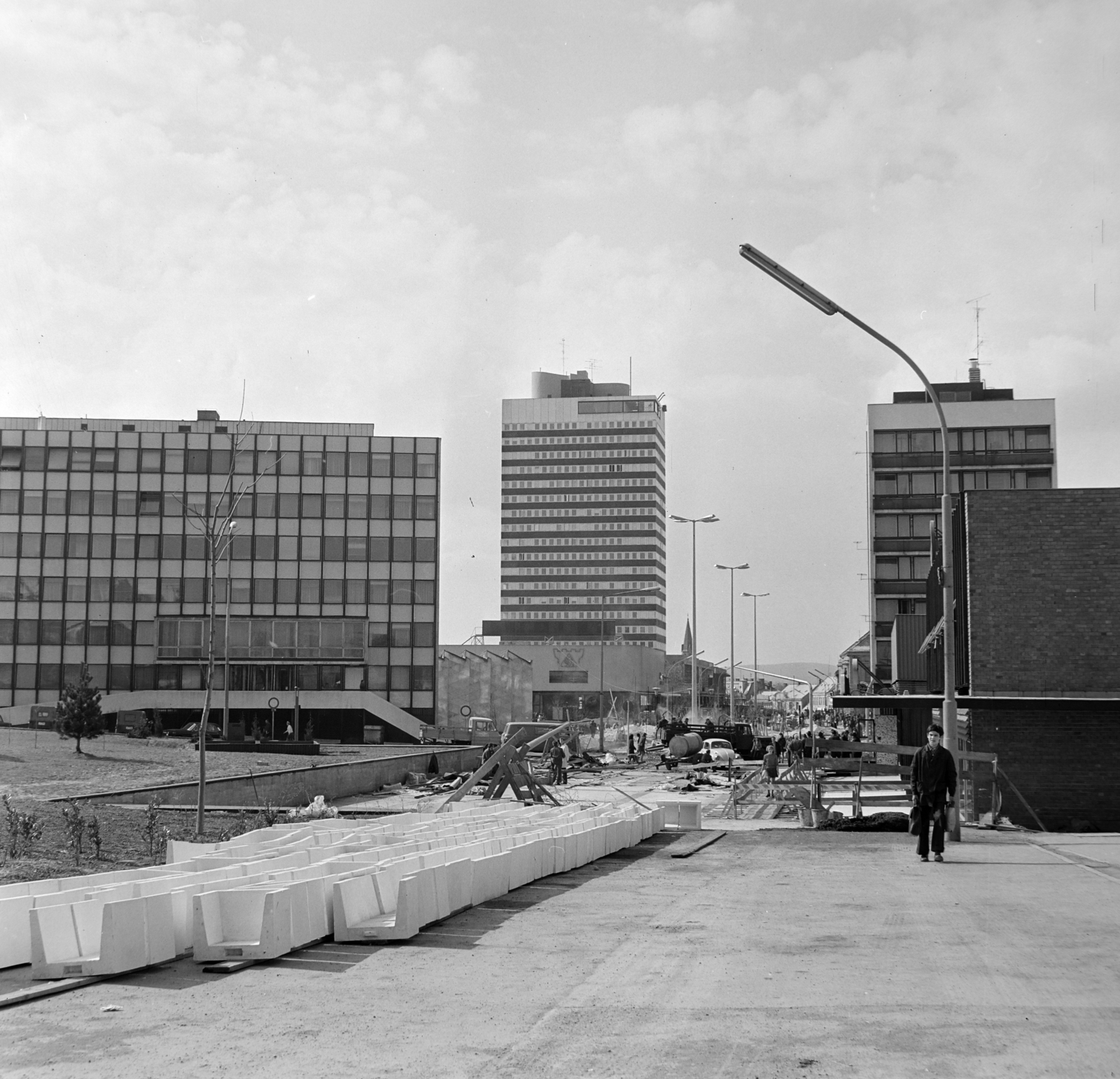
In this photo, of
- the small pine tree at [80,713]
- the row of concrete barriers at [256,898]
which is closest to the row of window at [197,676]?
the small pine tree at [80,713]

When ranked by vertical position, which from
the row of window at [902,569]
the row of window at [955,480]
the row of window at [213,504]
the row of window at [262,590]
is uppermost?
the row of window at [955,480]

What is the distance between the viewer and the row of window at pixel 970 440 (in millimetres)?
84688

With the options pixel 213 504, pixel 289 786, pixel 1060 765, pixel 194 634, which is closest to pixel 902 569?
pixel 213 504

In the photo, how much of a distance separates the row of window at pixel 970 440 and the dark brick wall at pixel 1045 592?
→ 197 ft

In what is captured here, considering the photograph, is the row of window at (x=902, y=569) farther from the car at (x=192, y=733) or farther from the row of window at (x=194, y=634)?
the car at (x=192, y=733)

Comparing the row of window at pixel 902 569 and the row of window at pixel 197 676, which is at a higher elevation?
the row of window at pixel 902 569

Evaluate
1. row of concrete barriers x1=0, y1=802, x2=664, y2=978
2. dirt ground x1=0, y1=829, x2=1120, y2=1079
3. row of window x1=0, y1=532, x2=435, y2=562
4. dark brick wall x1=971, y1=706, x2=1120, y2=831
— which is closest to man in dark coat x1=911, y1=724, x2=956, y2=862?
dirt ground x1=0, y1=829, x2=1120, y2=1079

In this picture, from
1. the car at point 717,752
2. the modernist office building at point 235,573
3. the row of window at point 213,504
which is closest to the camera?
the car at point 717,752

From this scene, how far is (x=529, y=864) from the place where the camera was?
14461 mm

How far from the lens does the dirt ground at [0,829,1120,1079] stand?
266 inches

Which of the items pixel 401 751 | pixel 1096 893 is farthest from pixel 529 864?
pixel 401 751

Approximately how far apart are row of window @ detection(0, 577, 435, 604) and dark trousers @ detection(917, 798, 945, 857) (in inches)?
2634

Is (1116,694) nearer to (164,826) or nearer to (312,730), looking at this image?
(164,826)

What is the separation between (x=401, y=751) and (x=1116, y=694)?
36552mm
